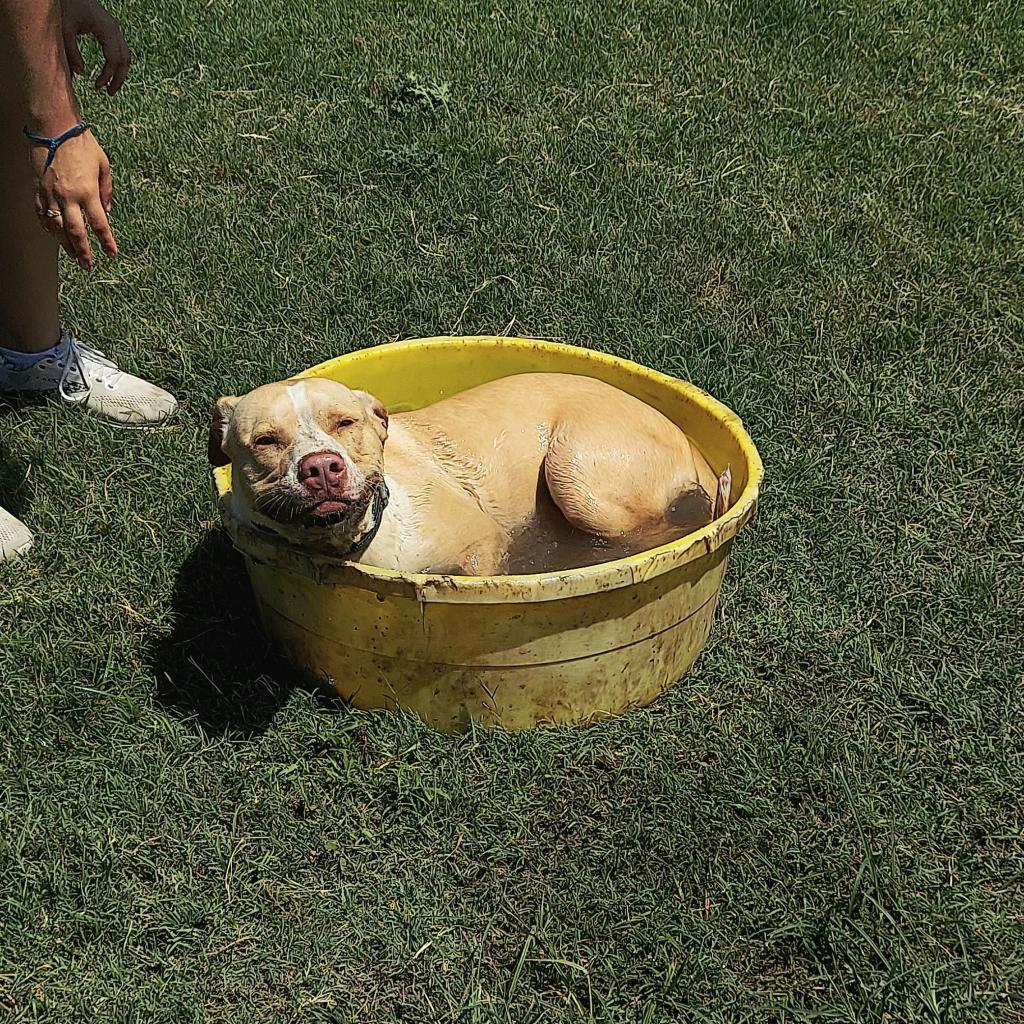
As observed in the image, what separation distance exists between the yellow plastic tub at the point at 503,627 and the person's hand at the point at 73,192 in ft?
2.67

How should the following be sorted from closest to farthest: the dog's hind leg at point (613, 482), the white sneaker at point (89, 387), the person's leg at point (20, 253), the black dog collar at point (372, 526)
→ the black dog collar at point (372, 526) < the dog's hind leg at point (613, 482) < the person's leg at point (20, 253) < the white sneaker at point (89, 387)

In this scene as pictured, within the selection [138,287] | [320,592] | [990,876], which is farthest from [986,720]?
[138,287]

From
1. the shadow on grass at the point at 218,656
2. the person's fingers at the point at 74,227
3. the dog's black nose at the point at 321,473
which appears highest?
the person's fingers at the point at 74,227

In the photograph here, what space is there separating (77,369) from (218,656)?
175cm

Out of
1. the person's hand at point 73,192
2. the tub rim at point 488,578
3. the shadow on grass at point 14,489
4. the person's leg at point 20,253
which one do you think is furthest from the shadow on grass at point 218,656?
the person's leg at point 20,253

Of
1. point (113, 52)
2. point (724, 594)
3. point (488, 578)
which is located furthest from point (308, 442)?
point (113, 52)

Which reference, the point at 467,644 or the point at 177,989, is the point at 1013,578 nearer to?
the point at 467,644

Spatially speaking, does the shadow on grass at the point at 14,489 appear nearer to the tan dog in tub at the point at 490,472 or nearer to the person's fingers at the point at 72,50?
the tan dog in tub at the point at 490,472

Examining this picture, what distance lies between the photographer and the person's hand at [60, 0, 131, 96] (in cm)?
423

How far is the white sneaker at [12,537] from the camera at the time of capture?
425cm

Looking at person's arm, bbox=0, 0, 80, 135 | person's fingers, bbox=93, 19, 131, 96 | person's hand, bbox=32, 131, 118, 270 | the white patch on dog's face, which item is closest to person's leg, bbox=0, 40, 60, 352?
person's fingers, bbox=93, 19, 131, 96

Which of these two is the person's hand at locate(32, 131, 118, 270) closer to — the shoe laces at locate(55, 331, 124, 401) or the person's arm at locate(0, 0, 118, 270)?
the person's arm at locate(0, 0, 118, 270)

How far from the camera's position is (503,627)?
Answer: 3316 mm

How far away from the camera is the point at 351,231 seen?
19.8 ft
